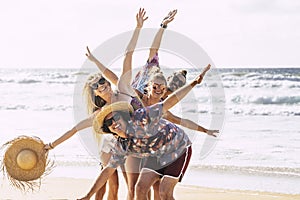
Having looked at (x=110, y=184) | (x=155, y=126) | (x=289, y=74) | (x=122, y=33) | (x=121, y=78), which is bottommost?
(x=289, y=74)

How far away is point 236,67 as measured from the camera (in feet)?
86.0

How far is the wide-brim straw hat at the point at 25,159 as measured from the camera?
4.77m

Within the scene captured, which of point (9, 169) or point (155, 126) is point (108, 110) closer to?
point (155, 126)

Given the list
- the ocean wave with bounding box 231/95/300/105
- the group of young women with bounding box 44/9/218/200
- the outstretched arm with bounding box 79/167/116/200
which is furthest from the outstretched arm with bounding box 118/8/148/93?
the ocean wave with bounding box 231/95/300/105

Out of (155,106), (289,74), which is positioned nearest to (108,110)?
(155,106)

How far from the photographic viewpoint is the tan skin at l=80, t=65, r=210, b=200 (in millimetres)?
4039

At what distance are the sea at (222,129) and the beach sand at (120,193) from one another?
291 mm

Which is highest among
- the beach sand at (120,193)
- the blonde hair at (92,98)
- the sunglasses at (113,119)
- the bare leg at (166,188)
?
the blonde hair at (92,98)

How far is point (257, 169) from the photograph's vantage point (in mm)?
7844

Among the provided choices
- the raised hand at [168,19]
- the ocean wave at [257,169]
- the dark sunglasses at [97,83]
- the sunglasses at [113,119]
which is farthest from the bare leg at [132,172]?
the ocean wave at [257,169]

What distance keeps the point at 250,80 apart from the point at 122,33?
2167 centimetres

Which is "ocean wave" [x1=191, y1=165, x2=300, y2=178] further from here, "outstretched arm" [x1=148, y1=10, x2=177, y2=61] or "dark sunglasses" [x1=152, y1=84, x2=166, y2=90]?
"dark sunglasses" [x1=152, y1=84, x2=166, y2=90]

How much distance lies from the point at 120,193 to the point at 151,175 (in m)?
2.21

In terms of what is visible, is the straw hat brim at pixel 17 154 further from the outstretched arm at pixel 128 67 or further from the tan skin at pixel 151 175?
the outstretched arm at pixel 128 67
